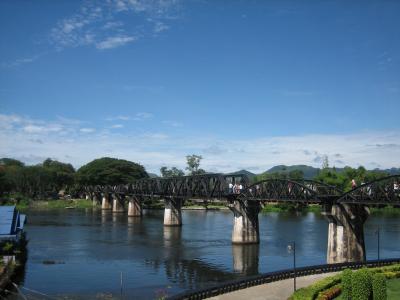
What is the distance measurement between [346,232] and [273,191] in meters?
17.6

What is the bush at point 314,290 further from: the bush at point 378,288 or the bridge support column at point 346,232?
the bridge support column at point 346,232

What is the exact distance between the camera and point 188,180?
110 meters

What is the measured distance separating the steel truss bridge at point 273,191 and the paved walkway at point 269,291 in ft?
58.2

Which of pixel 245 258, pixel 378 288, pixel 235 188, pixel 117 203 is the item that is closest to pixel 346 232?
pixel 245 258

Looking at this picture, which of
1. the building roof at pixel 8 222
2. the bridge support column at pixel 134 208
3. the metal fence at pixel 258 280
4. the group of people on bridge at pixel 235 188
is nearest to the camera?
the metal fence at pixel 258 280

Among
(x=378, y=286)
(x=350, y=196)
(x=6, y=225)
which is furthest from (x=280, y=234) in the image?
(x=378, y=286)

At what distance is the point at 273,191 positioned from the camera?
73812mm

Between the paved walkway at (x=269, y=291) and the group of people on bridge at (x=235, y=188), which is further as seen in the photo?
the group of people on bridge at (x=235, y=188)

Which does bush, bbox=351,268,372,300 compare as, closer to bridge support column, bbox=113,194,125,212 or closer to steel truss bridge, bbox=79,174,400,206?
steel truss bridge, bbox=79,174,400,206

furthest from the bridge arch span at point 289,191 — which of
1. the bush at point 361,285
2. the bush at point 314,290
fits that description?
the bush at point 361,285

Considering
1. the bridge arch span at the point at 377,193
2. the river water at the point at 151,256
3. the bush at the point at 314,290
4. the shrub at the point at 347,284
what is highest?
the bridge arch span at the point at 377,193

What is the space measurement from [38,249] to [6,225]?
1981cm

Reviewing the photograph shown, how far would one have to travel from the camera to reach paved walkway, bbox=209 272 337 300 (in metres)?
35.1

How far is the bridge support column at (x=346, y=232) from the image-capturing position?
57.6 m
